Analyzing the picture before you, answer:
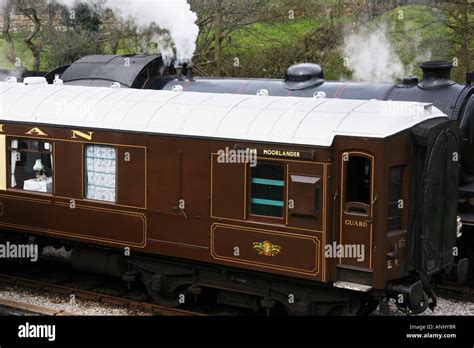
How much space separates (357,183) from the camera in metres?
9.42

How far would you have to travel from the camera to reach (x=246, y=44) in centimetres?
2723

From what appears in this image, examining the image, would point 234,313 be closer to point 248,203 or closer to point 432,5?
point 248,203

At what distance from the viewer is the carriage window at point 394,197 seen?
9244mm

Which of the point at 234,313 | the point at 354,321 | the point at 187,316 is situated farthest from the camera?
the point at 234,313

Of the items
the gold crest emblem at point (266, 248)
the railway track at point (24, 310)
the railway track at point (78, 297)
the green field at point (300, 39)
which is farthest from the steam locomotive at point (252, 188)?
the green field at point (300, 39)

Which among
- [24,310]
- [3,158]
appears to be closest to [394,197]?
[24,310]

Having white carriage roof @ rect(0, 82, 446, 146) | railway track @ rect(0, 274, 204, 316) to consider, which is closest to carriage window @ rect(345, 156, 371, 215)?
white carriage roof @ rect(0, 82, 446, 146)

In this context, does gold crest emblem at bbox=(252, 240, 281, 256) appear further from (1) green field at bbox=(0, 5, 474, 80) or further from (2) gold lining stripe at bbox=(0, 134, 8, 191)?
(1) green field at bbox=(0, 5, 474, 80)

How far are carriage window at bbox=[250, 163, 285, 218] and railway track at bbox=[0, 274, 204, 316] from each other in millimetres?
2049

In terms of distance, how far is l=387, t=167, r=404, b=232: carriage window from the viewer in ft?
30.3

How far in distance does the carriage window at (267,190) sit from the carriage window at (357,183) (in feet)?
2.91

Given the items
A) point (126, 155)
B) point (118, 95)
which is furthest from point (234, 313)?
point (118, 95)

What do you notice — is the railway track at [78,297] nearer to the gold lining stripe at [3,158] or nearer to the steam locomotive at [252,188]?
the steam locomotive at [252,188]

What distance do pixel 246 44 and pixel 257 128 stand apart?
1778 cm
